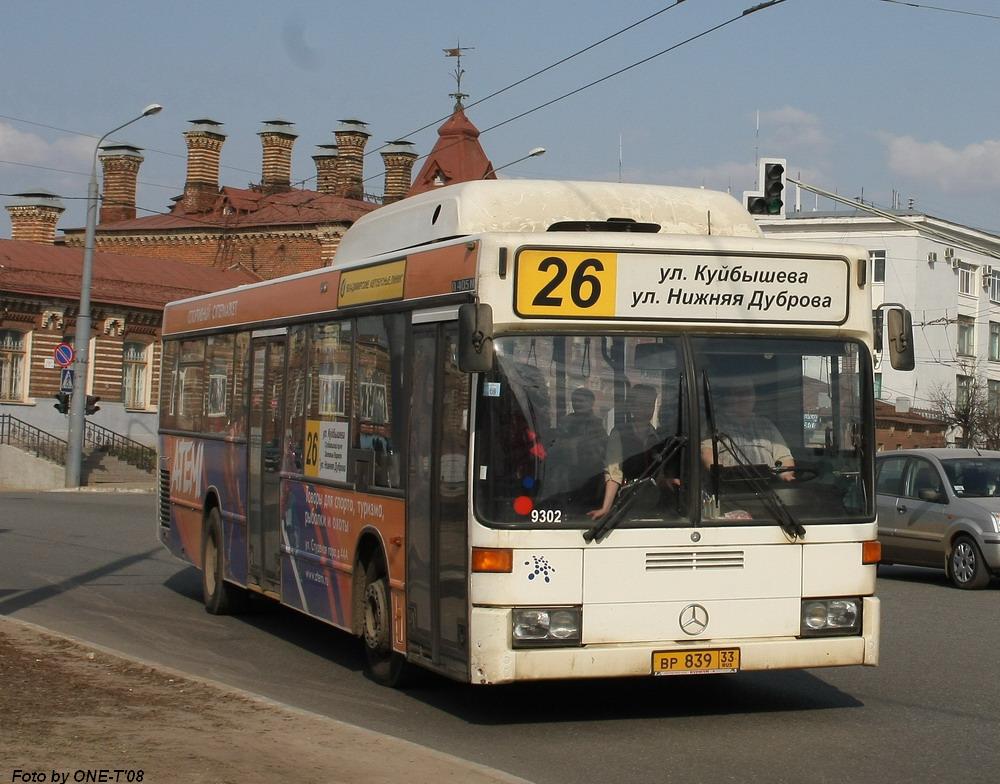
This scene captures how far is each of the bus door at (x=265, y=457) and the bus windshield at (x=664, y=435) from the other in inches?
161

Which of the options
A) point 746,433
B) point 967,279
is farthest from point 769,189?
point 967,279

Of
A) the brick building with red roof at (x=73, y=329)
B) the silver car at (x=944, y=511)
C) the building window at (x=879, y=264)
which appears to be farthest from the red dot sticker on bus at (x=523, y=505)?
the building window at (x=879, y=264)

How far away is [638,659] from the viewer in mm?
8953

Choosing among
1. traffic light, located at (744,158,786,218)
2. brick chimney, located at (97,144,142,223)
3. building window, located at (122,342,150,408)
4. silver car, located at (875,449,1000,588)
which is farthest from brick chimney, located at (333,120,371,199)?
silver car, located at (875,449,1000,588)

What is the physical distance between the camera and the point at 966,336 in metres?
89.1

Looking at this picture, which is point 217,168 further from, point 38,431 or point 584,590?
point 584,590

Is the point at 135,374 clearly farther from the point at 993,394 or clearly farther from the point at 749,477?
the point at 993,394

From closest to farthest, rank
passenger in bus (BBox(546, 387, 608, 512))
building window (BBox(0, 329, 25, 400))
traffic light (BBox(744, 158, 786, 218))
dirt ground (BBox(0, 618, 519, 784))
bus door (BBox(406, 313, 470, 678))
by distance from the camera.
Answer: dirt ground (BBox(0, 618, 519, 784)) < passenger in bus (BBox(546, 387, 608, 512)) < bus door (BBox(406, 313, 470, 678)) < traffic light (BBox(744, 158, 786, 218)) < building window (BBox(0, 329, 25, 400))

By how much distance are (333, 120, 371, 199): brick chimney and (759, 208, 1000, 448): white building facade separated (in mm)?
23985

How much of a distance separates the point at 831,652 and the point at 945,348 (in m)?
81.2

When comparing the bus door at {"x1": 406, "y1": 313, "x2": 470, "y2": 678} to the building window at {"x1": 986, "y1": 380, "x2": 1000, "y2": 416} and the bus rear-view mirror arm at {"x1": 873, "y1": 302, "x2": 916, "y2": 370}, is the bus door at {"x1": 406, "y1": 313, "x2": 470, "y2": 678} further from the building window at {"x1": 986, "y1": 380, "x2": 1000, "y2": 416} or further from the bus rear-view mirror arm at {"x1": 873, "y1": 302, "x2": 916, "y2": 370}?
the building window at {"x1": 986, "y1": 380, "x2": 1000, "y2": 416}

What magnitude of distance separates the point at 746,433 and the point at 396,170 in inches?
2468

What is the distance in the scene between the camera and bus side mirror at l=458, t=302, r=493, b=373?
344 inches

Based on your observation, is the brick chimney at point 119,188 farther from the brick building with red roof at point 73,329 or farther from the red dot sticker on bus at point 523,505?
the red dot sticker on bus at point 523,505
